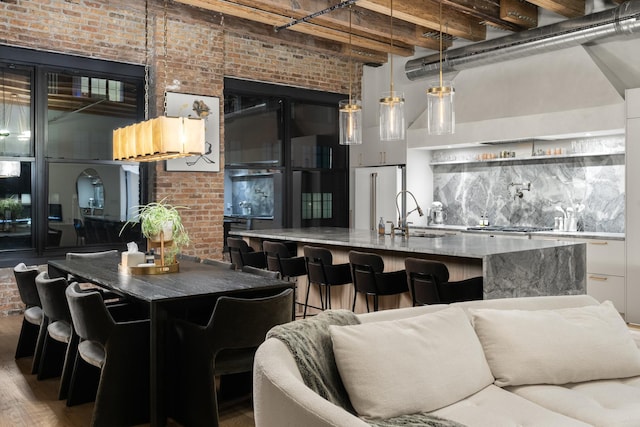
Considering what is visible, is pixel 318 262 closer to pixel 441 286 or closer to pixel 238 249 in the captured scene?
pixel 238 249

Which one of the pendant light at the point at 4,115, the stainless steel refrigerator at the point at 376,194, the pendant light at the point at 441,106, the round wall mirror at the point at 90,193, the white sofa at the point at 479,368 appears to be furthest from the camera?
the stainless steel refrigerator at the point at 376,194

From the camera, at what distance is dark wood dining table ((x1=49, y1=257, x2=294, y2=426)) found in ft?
10.8

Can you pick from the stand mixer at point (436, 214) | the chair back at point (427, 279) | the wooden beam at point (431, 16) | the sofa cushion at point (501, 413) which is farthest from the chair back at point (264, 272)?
the stand mixer at point (436, 214)

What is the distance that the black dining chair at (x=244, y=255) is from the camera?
6.21m

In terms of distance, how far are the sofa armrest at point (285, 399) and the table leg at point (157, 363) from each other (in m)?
1.32

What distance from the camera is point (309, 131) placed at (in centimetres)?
928

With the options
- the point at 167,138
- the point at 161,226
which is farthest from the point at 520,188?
the point at 161,226

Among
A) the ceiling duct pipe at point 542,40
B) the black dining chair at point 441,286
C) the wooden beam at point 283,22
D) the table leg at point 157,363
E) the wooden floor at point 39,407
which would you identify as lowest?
the wooden floor at point 39,407

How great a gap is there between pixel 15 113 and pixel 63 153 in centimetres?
68

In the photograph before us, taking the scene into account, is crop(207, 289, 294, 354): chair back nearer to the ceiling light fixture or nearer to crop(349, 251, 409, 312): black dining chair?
crop(349, 251, 409, 312): black dining chair

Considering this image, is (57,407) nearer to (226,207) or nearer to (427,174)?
(226,207)

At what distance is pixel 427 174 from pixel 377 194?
840mm

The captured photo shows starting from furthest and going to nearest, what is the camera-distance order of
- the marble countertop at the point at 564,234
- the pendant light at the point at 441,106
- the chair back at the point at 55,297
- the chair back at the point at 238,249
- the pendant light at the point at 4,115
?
the pendant light at the point at 4,115
the chair back at the point at 238,249
the marble countertop at the point at 564,234
the pendant light at the point at 441,106
the chair back at the point at 55,297

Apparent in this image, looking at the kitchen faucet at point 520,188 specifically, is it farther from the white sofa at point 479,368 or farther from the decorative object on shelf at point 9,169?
the decorative object on shelf at point 9,169
